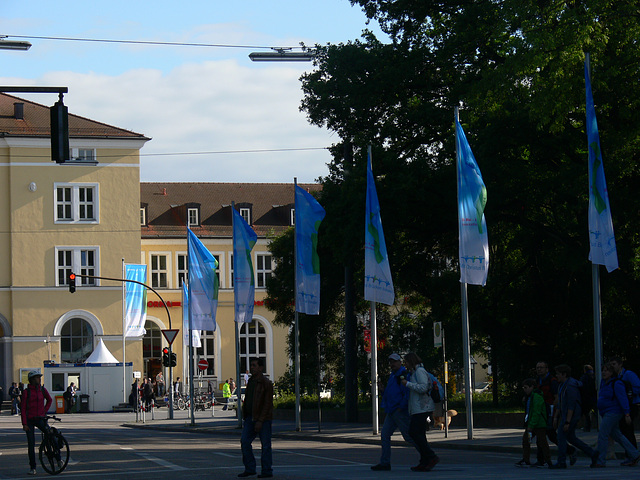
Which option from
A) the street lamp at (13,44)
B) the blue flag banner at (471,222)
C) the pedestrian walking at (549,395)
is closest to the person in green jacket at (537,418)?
the pedestrian walking at (549,395)

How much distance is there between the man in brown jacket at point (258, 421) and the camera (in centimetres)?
1523

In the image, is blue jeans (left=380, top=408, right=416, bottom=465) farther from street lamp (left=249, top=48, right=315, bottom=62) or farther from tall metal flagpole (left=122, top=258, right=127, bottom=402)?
tall metal flagpole (left=122, top=258, right=127, bottom=402)

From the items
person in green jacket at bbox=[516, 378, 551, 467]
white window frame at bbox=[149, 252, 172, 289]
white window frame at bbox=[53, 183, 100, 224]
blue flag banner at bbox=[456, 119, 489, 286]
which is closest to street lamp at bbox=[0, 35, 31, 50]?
blue flag banner at bbox=[456, 119, 489, 286]

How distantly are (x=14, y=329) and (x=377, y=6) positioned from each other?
39.2 metres

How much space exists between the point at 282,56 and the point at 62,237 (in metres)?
31.3

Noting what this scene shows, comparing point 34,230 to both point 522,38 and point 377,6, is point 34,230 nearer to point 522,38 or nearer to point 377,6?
point 377,6

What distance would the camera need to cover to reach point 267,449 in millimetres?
15289

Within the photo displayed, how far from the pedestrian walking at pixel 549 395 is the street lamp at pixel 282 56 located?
2116 cm

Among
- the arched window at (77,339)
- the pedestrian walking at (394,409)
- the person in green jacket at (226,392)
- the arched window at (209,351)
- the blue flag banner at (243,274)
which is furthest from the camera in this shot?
the arched window at (209,351)

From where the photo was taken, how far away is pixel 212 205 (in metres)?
79.2

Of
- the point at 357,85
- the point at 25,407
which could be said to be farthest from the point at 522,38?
the point at 25,407

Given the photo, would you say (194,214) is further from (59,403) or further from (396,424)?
(396,424)

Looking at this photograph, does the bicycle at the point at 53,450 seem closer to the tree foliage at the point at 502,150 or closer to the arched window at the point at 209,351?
the tree foliage at the point at 502,150

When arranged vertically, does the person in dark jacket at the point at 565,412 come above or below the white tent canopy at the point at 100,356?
below
